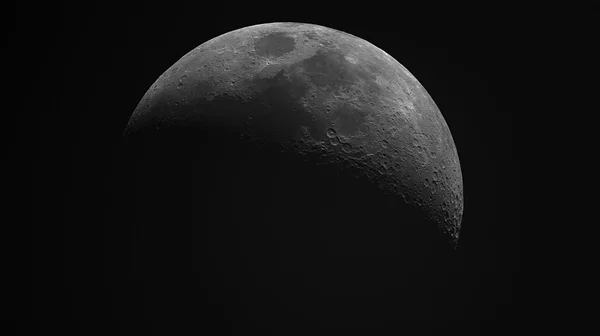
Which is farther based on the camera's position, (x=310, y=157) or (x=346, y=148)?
(x=346, y=148)

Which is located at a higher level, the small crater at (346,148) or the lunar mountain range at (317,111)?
the lunar mountain range at (317,111)

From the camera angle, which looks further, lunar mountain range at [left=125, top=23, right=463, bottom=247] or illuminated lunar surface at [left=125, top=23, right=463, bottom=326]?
lunar mountain range at [left=125, top=23, right=463, bottom=247]

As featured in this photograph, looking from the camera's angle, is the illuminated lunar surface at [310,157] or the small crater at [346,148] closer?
the illuminated lunar surface at [310,157]

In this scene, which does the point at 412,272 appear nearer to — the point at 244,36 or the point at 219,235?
the point at 219,235

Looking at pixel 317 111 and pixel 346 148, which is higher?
pixel 317 111

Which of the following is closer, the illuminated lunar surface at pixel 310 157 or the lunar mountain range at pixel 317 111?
the illuminated lunar surface at pixel 310 157

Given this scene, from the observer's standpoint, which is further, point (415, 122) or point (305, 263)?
point (415, 122)

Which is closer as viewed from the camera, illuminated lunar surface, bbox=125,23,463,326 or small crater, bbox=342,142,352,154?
illuminated lunar surface, bbox=125,23,463,326

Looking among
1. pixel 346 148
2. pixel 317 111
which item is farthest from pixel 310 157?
pixel 317 111

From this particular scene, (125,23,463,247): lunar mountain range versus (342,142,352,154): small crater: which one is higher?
(125,23,463,247): lunar mountain range

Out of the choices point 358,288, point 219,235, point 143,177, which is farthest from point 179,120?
point 358,288

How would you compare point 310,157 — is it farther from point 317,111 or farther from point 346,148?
point 317,111
